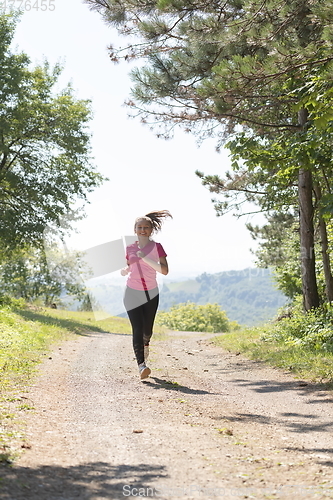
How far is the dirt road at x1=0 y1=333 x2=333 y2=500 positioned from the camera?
309 cm

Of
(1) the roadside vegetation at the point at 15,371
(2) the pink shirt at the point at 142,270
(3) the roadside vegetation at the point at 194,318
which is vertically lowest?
(3) the roadside vegetation at the point at 194,318

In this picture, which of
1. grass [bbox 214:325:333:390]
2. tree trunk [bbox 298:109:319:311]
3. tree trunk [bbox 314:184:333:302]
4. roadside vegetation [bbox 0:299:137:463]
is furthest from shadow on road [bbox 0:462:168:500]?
tree trunk [bbox 314:184:333:302]

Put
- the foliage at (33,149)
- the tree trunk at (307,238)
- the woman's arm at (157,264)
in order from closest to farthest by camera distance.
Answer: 1. the woman's arm at (157,264)
2. the tree trunk at (307,238)
3. the foliage at (33,149)

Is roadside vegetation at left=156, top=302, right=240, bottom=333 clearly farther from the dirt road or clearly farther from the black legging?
the dirt road

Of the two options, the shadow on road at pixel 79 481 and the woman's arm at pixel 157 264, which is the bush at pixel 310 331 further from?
the shadow on road at pixel 79 481

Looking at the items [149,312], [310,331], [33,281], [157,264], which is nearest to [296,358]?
[310,331]

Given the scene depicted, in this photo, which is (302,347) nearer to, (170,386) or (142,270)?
(170,386)

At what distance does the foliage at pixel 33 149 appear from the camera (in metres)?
23.3

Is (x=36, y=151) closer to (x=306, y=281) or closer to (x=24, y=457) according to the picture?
(x=306, y=281)

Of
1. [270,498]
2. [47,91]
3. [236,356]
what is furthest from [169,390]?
[47,91]

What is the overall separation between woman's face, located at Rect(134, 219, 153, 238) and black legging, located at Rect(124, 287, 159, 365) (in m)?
0.87

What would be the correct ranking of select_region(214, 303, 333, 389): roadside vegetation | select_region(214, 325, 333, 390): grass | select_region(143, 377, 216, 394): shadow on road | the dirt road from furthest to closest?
1. select_region(214, 303, 333, 389): roadside vegetation
2. select_region(214, 325, 333, 390): grass
3. select_region(143, 377, 216, 394): shadow on road
4. the dirt road

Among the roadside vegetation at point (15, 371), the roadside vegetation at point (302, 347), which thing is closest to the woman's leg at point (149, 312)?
the roadside vegetation at point (15, 371)

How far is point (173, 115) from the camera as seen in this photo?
39.9 ft
